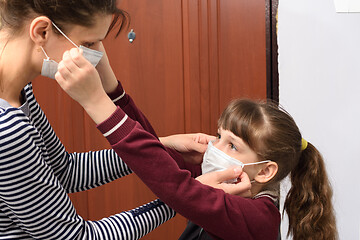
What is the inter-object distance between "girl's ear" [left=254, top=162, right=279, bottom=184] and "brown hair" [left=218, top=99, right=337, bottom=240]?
0.02 meters

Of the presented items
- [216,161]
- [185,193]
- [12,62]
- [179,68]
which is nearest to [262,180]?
[216,161]

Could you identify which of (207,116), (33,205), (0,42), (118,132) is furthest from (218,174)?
(207,116)

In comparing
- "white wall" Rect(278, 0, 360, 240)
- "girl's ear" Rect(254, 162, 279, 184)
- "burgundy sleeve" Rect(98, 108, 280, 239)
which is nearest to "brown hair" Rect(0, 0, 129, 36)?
"burgundy sleeve" Rect(98, 108, 280, 239)

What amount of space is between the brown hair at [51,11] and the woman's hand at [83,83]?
0.35 feet

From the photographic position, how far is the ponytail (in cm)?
111

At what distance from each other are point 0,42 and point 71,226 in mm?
408

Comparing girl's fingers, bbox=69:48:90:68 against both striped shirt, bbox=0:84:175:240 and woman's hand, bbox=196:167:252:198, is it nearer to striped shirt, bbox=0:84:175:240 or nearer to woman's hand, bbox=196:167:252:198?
striped shirt, bbox=0:84:175:240

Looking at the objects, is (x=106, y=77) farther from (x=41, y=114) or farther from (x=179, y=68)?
(x=179, y=68)

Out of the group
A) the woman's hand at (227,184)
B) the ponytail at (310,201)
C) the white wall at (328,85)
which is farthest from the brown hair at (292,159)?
the white wall at (328,85)

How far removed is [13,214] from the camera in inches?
29.5

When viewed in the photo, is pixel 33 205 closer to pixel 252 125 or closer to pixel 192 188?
pixel 192 188

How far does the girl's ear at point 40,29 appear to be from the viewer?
787mm

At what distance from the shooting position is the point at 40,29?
0.81 metres

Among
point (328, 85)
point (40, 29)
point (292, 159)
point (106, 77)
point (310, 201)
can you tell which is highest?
point (40, 29)
